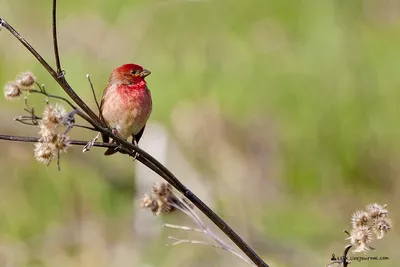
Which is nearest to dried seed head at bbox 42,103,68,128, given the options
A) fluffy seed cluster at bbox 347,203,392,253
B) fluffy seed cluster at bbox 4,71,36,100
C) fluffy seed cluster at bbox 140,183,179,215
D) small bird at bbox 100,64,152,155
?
fluffy seed cluster at bbox 4,71,36,100

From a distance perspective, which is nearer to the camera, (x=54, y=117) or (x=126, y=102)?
(x=54, y=117)

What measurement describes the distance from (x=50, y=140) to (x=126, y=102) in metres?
1.56

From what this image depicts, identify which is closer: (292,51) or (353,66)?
(353,66)

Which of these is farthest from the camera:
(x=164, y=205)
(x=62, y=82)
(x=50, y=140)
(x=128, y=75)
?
(x=128, y=75)

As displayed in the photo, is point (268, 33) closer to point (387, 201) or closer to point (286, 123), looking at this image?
point (286, 123)

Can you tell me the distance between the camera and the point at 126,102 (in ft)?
11.8

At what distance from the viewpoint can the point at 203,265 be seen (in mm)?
5953

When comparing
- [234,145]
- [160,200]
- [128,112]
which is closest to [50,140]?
[160,200]

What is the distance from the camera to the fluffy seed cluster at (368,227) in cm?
216

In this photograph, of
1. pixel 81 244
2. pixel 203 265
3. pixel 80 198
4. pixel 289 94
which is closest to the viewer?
pixel 203 265

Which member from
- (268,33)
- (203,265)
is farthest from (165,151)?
(268,33)

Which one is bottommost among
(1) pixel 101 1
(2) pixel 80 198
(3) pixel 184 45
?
(2) pixel 80 198

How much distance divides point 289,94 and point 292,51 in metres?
0.65

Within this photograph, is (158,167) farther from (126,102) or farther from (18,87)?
(126,102)
